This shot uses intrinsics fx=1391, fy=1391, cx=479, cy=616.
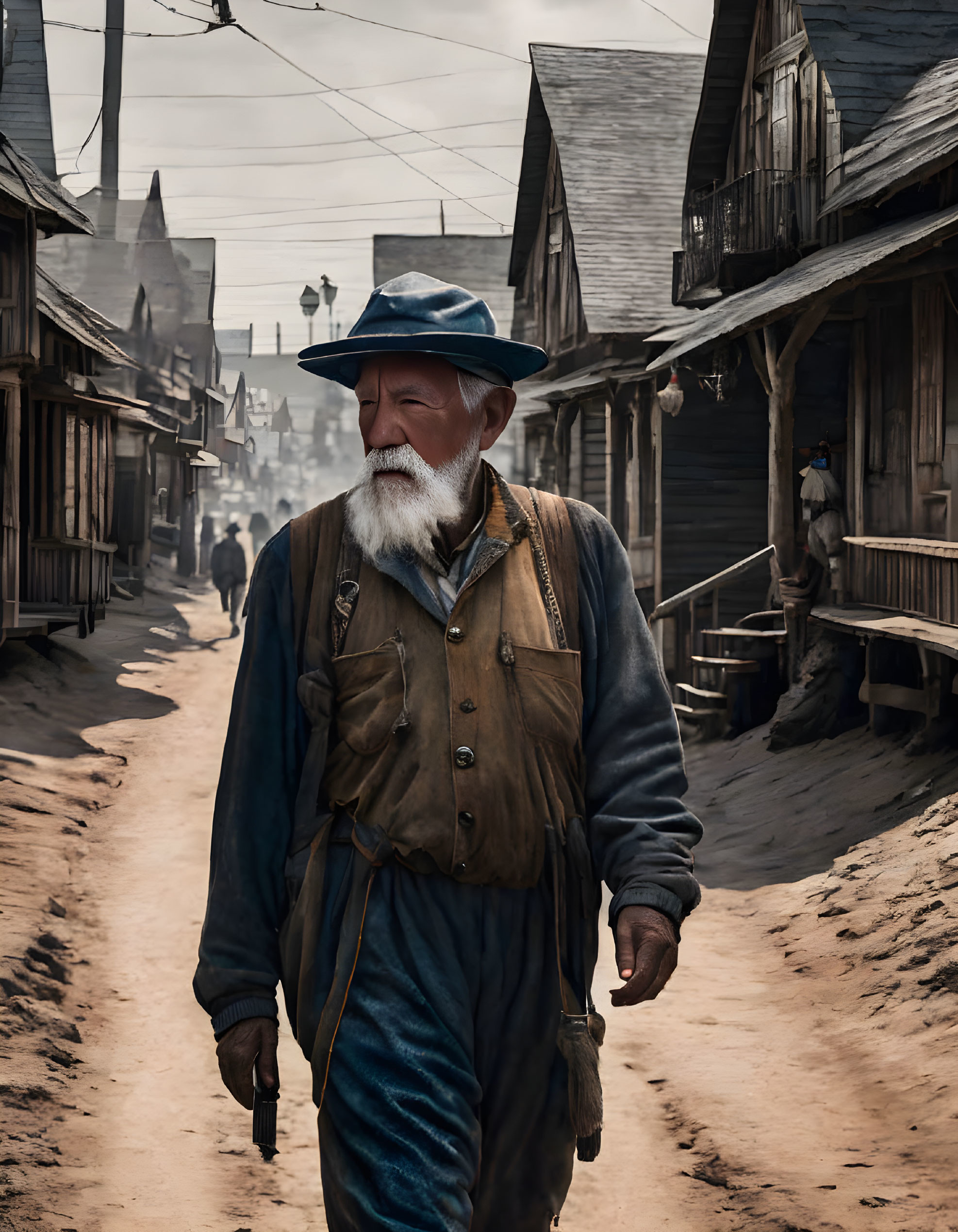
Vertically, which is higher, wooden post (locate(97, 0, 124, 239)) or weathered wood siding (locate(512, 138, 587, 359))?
wooden post (locate(97, 0, 124, 239))

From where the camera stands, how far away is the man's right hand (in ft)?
8.81

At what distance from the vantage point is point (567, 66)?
23.0 m

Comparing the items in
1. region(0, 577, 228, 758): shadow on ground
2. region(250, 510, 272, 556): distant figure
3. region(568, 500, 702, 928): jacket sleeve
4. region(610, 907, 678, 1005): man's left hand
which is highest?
region(250, 510, 272, 556): distant figure

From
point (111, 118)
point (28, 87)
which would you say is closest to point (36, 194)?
point (28, 87)

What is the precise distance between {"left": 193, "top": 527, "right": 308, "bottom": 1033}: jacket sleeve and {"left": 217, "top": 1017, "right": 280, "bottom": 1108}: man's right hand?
2cm

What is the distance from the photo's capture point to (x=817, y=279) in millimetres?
10547

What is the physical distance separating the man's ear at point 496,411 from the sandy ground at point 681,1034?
2770 millimetres

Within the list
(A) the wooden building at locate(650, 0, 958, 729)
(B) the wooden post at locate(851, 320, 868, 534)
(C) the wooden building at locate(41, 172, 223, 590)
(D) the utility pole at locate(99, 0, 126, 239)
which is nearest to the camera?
(A) the wooden building at locate(650, 0, 958, 729)

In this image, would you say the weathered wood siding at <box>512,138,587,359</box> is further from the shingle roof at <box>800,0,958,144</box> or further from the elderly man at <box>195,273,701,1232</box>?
the elderly man at <box>195,273,701,1232</box>

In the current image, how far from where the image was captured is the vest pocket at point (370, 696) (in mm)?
2719

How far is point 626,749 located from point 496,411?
81 centimetres

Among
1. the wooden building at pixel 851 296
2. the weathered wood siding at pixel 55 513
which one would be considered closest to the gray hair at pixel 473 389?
the wooden building at pixel 851 296

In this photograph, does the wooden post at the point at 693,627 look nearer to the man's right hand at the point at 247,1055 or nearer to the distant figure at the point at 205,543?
the man's right hand at the point at 247,1055

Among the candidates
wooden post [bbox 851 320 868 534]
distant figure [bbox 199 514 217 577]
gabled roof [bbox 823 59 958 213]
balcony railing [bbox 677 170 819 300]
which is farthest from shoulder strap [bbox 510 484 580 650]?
distant figure [bbox 199 514 217 577]
